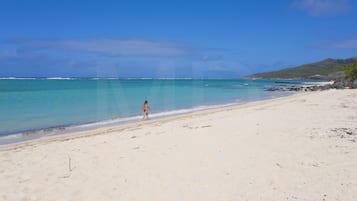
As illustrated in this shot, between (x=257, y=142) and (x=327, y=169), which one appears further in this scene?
(x=257, y=142)

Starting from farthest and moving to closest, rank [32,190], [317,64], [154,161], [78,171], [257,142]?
[317,64], [257,142], [154,161], [78,171], [32,190]

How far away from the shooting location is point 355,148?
769cm

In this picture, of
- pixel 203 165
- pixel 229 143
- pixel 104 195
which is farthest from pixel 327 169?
pixel 104 195

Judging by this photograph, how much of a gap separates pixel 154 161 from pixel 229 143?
2.55 metres

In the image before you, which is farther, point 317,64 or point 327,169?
point 317,64

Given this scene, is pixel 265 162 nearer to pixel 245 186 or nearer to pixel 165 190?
pixel 245 186

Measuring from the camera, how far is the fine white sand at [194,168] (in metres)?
5.31

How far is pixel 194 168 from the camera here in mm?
6637

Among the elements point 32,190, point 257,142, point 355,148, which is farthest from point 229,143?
point 32,190

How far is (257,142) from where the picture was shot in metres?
8.87

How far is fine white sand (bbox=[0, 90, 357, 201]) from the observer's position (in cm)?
531

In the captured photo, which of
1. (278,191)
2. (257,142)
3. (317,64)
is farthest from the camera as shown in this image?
(317,64)

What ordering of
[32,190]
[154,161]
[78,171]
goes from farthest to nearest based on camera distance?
[154,161] < [78,171] < [32,190]

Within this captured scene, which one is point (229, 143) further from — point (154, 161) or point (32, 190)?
point (32, 190)
